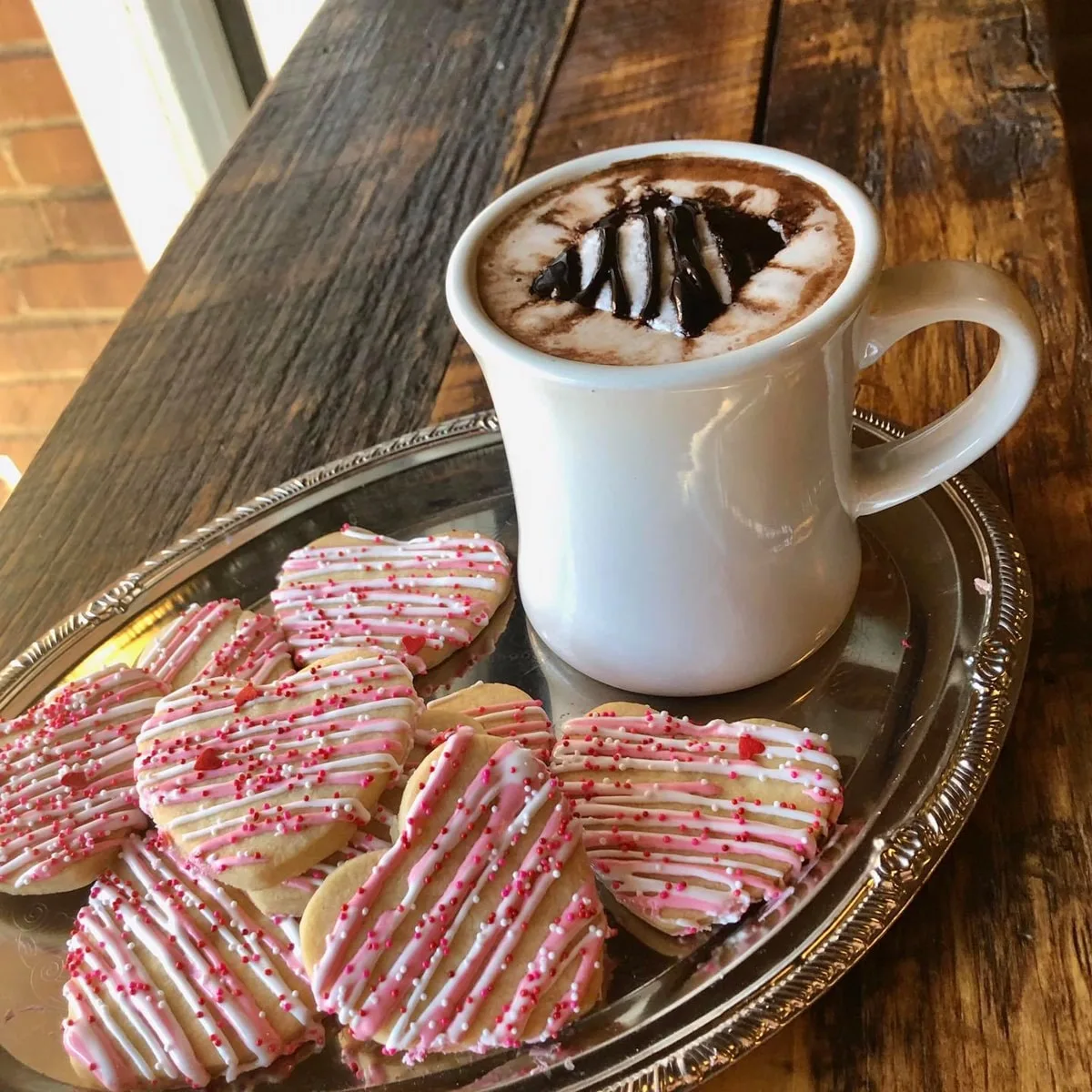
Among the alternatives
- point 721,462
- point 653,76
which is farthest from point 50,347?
point 721,462

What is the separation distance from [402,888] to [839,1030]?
0.65 feet

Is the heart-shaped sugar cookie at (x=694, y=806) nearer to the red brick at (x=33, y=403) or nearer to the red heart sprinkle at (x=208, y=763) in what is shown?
the red heart sprinkle at (x=208, y=763)

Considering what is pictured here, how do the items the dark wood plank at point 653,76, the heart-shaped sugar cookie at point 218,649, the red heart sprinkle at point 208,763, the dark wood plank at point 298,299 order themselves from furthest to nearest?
the dark wood plank at point 653,76, the dark wood plank at point 298,299, the heart-shaped sugar cookie at point 218,649, the red heart sprinkle at point 208,763

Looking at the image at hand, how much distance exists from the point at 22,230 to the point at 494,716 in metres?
1.63

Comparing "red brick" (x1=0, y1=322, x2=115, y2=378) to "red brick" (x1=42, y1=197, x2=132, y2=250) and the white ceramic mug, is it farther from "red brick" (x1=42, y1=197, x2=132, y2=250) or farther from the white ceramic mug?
the white ceramic mug

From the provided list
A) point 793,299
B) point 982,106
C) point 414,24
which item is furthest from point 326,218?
point 793,299

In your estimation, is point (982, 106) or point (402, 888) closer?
point (402, 888)

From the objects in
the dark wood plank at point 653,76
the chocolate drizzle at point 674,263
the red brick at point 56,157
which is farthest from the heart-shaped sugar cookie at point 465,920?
the red brick at point 56,157

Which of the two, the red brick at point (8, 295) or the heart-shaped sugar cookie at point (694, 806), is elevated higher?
the heart-shaped sugar cookie at point (694, 806)

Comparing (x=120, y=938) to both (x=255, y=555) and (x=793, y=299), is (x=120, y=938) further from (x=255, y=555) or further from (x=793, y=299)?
(x=793, y=299)

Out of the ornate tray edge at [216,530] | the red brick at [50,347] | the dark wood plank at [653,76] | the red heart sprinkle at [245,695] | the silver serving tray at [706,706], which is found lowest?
the red brick at [50,347]

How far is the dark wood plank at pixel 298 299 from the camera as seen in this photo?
866mm

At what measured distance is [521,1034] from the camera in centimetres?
47

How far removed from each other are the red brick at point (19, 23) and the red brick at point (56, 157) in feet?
0.43
